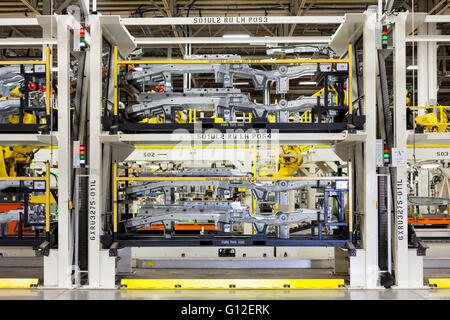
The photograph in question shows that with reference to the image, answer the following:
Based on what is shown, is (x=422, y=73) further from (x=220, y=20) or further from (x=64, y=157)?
(x=64, y=157)

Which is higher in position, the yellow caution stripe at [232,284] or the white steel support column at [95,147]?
the white steel support column at [95,147]

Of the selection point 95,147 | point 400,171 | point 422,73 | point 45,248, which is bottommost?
point 45,248

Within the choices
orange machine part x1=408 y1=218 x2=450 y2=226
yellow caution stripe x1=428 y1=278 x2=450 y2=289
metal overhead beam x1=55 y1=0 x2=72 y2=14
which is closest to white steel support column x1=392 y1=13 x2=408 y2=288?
yellow caution stripe x1=428 y1=278 x2=450 y2=289

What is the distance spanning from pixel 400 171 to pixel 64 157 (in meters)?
4.29

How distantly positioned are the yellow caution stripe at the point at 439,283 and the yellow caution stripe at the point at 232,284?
3.64 feet

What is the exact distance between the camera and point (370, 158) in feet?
16.8

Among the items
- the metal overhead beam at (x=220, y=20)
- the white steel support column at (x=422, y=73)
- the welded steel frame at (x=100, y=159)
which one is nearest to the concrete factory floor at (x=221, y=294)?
the welded steel frame at (x=100, y=159)

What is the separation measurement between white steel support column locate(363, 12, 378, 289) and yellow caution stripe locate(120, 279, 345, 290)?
0.48m

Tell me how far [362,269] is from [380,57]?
2.77 meters

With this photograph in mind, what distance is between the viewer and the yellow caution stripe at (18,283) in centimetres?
509

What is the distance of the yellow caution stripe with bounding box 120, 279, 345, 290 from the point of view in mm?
5082

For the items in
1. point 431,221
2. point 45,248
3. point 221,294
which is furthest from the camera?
point 431,221

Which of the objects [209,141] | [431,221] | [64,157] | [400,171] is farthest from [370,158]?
[431,221]

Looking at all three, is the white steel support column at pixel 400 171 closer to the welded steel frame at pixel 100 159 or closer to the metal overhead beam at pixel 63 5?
the welded steel frame at pixel 100 159
